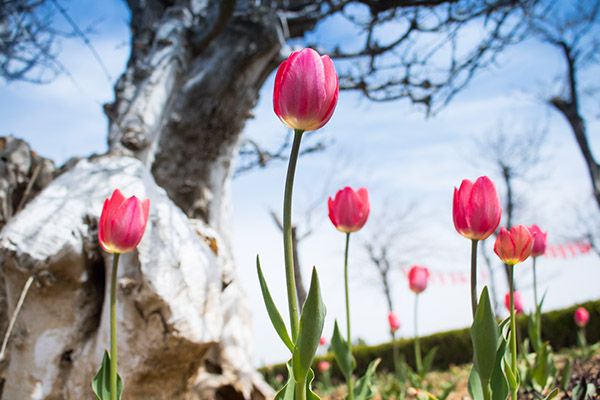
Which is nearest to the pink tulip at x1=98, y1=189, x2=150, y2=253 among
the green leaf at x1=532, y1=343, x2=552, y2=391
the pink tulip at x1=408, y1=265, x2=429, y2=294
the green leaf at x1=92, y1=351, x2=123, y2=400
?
the green leaf at x1=92, y1=351, x2=123, y2=400

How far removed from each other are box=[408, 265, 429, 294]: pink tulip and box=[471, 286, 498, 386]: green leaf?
6.28ft

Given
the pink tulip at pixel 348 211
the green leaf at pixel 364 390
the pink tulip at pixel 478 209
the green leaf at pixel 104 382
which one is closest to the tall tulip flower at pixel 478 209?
the pink tulip at pixel 478 209

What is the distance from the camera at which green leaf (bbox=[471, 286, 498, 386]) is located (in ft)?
3.16

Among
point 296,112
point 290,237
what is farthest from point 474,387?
point 296,112

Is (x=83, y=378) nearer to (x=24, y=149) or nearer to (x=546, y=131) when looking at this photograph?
(x=24, y=149)

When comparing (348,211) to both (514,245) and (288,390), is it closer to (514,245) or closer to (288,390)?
(514,245)

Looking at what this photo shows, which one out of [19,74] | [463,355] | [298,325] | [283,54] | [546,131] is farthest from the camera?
[546,131]

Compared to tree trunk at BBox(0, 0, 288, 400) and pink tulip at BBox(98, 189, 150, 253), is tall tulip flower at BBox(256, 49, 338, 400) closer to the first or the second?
pink tulip at BBox(98, 189, 150, 253)

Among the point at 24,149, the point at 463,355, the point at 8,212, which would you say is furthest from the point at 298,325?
the point at 463,355

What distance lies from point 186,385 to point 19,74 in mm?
3363

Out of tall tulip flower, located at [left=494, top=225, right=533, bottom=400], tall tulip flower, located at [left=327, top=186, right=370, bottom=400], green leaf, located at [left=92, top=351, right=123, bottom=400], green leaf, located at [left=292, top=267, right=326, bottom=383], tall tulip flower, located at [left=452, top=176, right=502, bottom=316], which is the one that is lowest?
green leaf, located at [left=92, top=351, right=123, bottom=400]

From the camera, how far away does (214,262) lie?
2293 mm

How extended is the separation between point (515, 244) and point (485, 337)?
1.22ft

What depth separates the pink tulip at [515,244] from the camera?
4.16 ft
